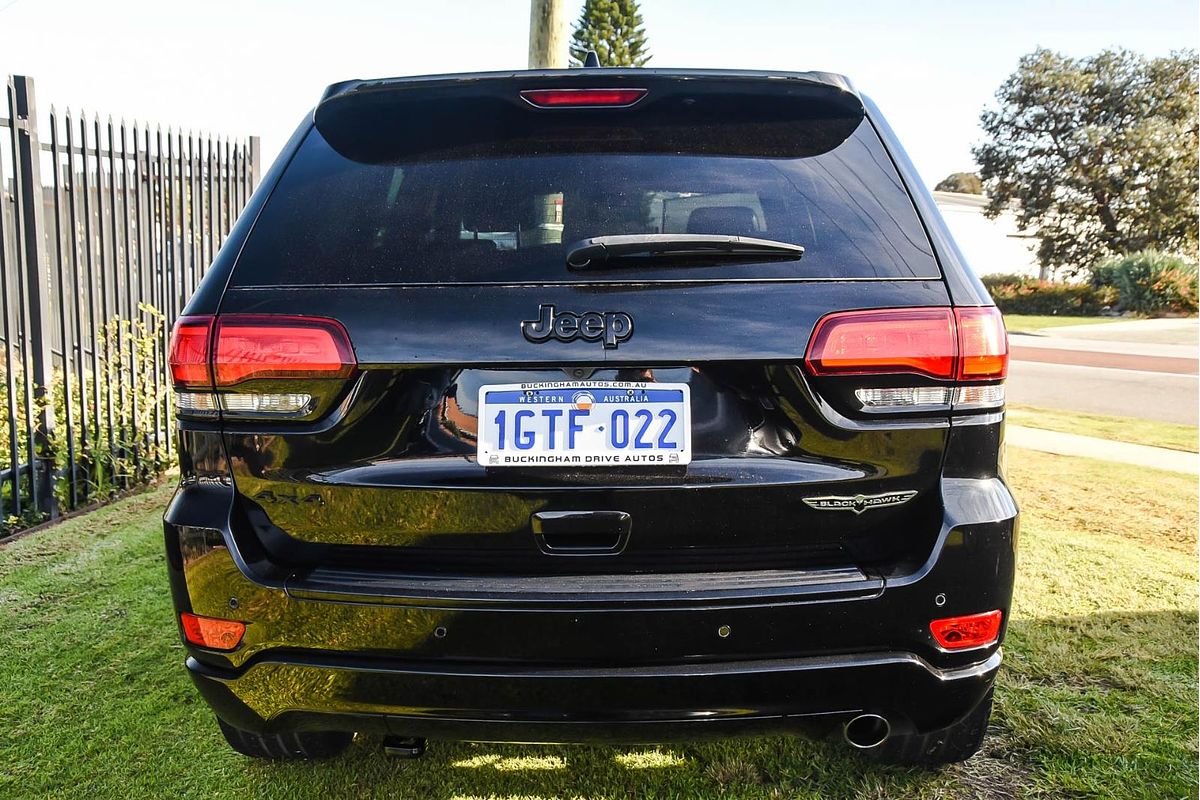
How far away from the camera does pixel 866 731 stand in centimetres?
176

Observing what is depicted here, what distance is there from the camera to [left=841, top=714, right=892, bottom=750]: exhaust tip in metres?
1.74

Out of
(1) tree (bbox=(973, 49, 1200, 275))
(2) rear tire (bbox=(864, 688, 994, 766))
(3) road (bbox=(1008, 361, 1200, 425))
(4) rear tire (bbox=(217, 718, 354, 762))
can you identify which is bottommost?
(3) road (bbox=(1008, 361, 1200, 425))

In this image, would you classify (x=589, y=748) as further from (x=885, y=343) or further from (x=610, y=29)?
(x=610, y=29)

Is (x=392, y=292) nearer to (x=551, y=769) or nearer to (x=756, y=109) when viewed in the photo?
(x=756, y=109)

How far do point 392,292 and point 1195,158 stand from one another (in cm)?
4265

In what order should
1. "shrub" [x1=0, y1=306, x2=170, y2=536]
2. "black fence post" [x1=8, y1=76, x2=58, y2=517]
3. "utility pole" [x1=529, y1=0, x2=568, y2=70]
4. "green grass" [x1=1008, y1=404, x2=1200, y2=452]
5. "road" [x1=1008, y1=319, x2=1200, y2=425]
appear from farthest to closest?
"road" [x1=1008, y1=319, x2=1200, y2=425] → "green grass" [x1=1008, y1=404, x2=1200, y2=452] → "utility pole" [x1=529, y1=0, x2=568, y2=70] → "shrub" [x1=0, y1=306, x2=170, y2=536] → "black fence post" [x1=8, y1=76, x2=58, y2=517]

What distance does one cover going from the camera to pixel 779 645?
1613 mm

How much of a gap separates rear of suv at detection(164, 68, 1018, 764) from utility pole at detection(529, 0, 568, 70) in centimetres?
578

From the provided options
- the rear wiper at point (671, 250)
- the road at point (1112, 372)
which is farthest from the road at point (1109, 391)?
the rear wiper at point (671, 250)

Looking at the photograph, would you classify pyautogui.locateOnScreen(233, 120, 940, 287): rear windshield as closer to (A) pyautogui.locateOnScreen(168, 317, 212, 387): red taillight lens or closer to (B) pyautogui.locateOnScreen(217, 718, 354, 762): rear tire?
(A) pyautogui.locateOnScreen(168, 317, 212, 387): red taillight lens

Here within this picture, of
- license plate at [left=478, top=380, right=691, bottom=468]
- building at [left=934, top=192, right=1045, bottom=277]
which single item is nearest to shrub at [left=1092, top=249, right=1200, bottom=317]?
building at [left=934, top=192, right=1045, bottom=277]

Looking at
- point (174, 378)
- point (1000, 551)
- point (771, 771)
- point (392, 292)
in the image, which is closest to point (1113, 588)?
point (771, 771)

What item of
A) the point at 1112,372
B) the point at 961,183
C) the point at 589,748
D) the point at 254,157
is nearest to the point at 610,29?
the point at 1112,372

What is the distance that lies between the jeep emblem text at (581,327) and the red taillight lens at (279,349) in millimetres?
364
